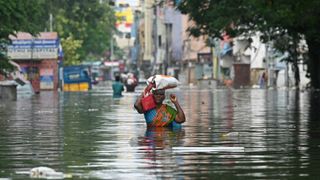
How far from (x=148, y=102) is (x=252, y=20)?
102 feet

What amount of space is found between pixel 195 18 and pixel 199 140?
37.9 meters

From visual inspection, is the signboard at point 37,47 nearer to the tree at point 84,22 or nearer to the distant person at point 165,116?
the tree at point 84,22

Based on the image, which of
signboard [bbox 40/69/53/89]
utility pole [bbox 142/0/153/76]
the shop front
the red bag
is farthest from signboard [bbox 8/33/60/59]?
utility pole [bbox 142/0/153/76]

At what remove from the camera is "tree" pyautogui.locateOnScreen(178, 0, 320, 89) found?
116 ft

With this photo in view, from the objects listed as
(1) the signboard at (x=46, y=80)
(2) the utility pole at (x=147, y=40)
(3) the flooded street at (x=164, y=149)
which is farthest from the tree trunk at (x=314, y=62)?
(2) the utility pole at (x=147, y=40)

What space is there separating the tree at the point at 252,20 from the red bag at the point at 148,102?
1287 centimetres

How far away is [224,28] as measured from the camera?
5066 centimetres

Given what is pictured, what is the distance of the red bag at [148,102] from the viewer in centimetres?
1953

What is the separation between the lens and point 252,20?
50.0 metres

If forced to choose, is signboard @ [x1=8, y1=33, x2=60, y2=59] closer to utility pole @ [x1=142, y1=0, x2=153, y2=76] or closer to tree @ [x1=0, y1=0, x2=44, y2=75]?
tree @ [x1=0, y1=0, x2=44, y2=75]

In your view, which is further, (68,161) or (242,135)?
(242,135)

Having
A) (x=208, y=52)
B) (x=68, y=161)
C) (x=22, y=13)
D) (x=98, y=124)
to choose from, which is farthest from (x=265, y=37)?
(x=208, y=52)

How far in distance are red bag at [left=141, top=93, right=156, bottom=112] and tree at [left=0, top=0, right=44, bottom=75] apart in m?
20.9

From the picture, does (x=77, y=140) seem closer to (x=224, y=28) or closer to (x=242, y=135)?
(x=242, y=135)
